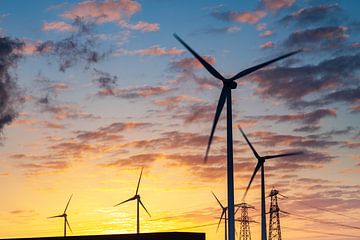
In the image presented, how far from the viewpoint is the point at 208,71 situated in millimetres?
94688

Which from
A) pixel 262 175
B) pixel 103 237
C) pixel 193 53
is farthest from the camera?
pixel 103 237

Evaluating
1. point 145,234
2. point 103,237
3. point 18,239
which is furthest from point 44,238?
point 145,234

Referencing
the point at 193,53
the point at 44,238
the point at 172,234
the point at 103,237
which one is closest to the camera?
the point at 193,53

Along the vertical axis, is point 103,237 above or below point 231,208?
above

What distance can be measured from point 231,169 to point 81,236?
71.7 meters

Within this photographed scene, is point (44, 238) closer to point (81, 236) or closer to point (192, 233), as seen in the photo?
point (81, 236)

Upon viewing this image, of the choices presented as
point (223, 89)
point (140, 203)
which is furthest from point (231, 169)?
point (140, 203)

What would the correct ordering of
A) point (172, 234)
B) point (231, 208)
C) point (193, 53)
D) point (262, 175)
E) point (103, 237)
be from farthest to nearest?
1. point (103, 237)
2. point (172, 234)
3. point (262, 175)
4. point (193, 53)
5. point (231, 208)

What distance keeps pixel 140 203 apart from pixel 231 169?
80.9m

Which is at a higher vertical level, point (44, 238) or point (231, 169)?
point (44, 238)

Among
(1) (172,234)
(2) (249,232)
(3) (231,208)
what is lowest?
(3) (231,208)

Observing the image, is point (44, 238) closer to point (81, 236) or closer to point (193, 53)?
point (81, 236)

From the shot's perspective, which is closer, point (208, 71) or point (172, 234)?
point (208, 71)

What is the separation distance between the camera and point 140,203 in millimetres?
164375
